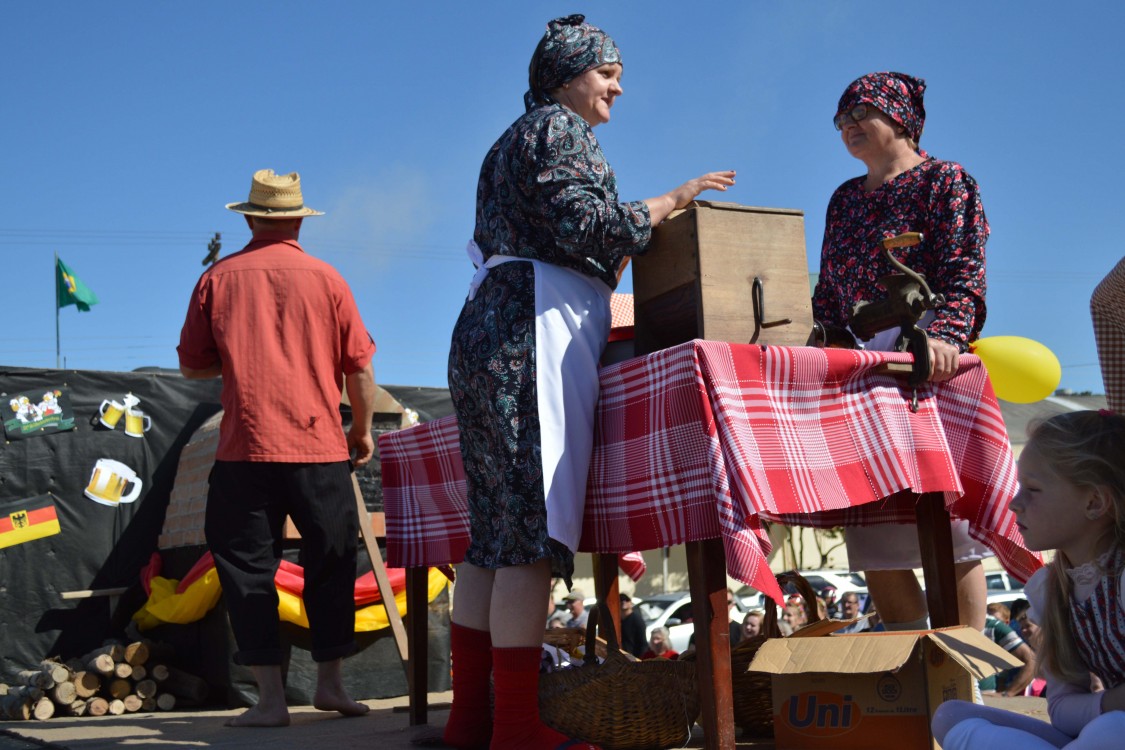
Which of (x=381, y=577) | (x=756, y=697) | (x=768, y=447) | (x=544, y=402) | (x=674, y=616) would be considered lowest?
(x=674, y=616)

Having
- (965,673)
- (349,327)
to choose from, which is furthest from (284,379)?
(965,673)

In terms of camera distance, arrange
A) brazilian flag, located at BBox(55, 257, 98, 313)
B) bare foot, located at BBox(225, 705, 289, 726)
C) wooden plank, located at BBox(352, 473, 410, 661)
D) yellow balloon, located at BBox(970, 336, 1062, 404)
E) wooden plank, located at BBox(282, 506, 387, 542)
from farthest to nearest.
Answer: brazilian flag, located at BBox(55, 257, 98, 313), wooden plank, located at BBox(282, 506, 387, 542), wooden plank, located at BBox(352, 473, 410, 661), yellow balloon, located at BBox(970, 336, 1062, 404), bare foot, located at BBox(225, 705, 289, 726)

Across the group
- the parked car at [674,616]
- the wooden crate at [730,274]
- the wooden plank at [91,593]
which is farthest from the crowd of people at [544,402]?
the parked car at [674,616]

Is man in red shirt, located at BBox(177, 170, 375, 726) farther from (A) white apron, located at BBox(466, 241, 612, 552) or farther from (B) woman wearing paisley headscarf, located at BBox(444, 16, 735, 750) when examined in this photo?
(A) white apron, located at BBox(466, 241, 612, 552)

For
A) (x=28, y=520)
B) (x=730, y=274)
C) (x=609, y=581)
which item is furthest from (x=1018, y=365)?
(x=28, y=520)

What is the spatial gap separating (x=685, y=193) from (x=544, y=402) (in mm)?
683

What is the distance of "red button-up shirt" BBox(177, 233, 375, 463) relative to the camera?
3.82 m

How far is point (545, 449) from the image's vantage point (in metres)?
2.59

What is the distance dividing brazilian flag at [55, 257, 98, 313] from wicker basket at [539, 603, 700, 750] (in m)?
27.1

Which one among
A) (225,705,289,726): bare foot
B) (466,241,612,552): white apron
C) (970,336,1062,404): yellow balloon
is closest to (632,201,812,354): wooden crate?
(466,241,612,552): white apron

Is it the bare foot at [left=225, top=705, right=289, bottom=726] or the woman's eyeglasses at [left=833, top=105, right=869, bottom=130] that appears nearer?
the woman's eyeglasses at [left=833, top=105, right=869, bottom=130]

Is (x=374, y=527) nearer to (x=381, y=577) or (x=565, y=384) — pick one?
(x=381, y=577)

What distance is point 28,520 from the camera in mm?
5871

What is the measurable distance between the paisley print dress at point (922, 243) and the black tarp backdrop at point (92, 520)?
2604 millimetres
